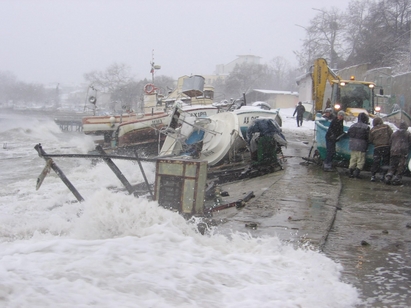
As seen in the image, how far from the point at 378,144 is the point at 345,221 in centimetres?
365

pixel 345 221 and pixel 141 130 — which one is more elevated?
pixel 141 130

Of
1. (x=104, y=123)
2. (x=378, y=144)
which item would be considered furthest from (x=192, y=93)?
(x=378, y=144)

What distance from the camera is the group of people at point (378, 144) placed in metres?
9.41

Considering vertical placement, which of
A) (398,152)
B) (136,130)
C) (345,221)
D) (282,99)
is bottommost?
(345,221)

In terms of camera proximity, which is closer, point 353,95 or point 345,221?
point 345,221

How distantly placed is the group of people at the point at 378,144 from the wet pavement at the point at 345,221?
33 cm

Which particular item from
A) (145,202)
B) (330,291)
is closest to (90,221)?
(145,202)

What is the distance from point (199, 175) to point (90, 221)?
77.4 inches

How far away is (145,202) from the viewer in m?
6.12

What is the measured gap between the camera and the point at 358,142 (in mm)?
10000

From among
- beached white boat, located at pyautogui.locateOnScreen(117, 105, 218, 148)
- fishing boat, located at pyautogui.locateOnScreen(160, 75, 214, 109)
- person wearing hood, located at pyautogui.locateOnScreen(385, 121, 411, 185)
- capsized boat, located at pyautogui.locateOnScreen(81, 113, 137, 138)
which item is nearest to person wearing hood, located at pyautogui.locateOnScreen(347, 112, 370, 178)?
person wearing hood, located at pyautogui.locateOnScreen(385, 121, 411, 185)

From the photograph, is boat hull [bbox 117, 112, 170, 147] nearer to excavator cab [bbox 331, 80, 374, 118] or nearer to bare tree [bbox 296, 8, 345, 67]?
excavator cab [bbox 331, 80, 374, 118]

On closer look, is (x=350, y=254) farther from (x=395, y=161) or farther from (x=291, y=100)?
(x=291, y=100)

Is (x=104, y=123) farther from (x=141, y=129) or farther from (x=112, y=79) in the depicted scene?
(x=112, y=79)
